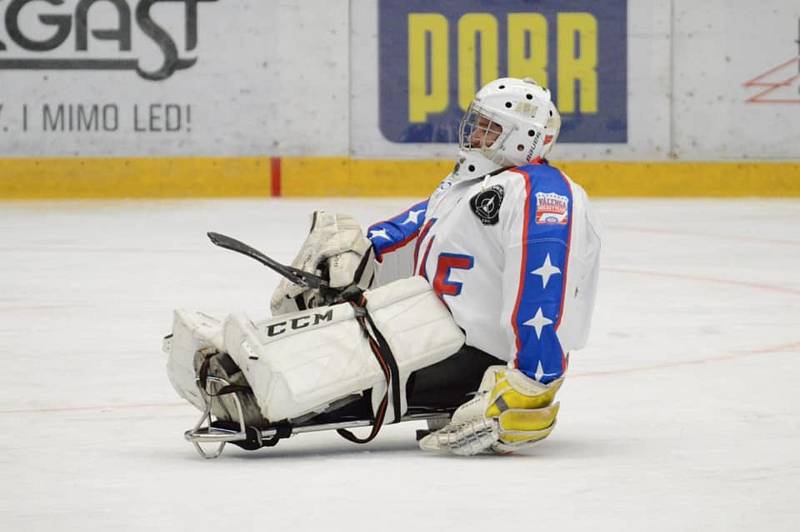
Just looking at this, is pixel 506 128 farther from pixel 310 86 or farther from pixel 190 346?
pixel 310 86

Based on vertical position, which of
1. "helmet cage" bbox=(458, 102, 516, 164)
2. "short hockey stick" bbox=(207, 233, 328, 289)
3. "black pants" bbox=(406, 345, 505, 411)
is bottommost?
"black pants" bbox=(406, 345, 505, 411)

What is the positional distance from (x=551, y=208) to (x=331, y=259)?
0.57 metres

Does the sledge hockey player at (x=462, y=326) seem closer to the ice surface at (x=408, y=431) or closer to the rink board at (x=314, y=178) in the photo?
the ice surface at (x=408, y=431)

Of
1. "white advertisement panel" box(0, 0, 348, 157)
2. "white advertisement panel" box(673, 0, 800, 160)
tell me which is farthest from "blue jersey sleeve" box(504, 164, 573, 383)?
"white advertisement panel" box(673, 0, 800, 160)

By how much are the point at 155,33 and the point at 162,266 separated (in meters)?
4.76

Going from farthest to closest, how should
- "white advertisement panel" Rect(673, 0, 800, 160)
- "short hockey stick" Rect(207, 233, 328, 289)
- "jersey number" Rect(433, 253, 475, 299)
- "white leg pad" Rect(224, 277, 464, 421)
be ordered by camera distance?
"white advertisement panel" Rect(673, 0, 800, 160), "short hockey stick" Rect(207, 233, 328, 289), "jersey number" Rect(433, 253, 475, 299), "white leg pad" Rect(224, 277, 464, 421)

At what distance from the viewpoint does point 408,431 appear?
4145mm

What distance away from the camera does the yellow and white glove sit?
364 centimetres

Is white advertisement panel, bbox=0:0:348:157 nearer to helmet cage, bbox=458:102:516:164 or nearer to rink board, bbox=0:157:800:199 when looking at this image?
rink board, bbox=0:157:800:199

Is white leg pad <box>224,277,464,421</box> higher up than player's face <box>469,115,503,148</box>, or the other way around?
player's face <box>469,115,503,148</box>

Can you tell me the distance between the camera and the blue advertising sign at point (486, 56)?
12.6 meters

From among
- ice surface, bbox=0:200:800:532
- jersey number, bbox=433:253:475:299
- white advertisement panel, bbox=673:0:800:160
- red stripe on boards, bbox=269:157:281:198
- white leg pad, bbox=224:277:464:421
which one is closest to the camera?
ice surface, bbox=0:200:800:532

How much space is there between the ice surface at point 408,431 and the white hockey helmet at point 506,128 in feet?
2.14

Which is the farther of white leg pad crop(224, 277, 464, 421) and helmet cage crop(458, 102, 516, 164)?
helmet cage crop(458, 102, 516, 164)
